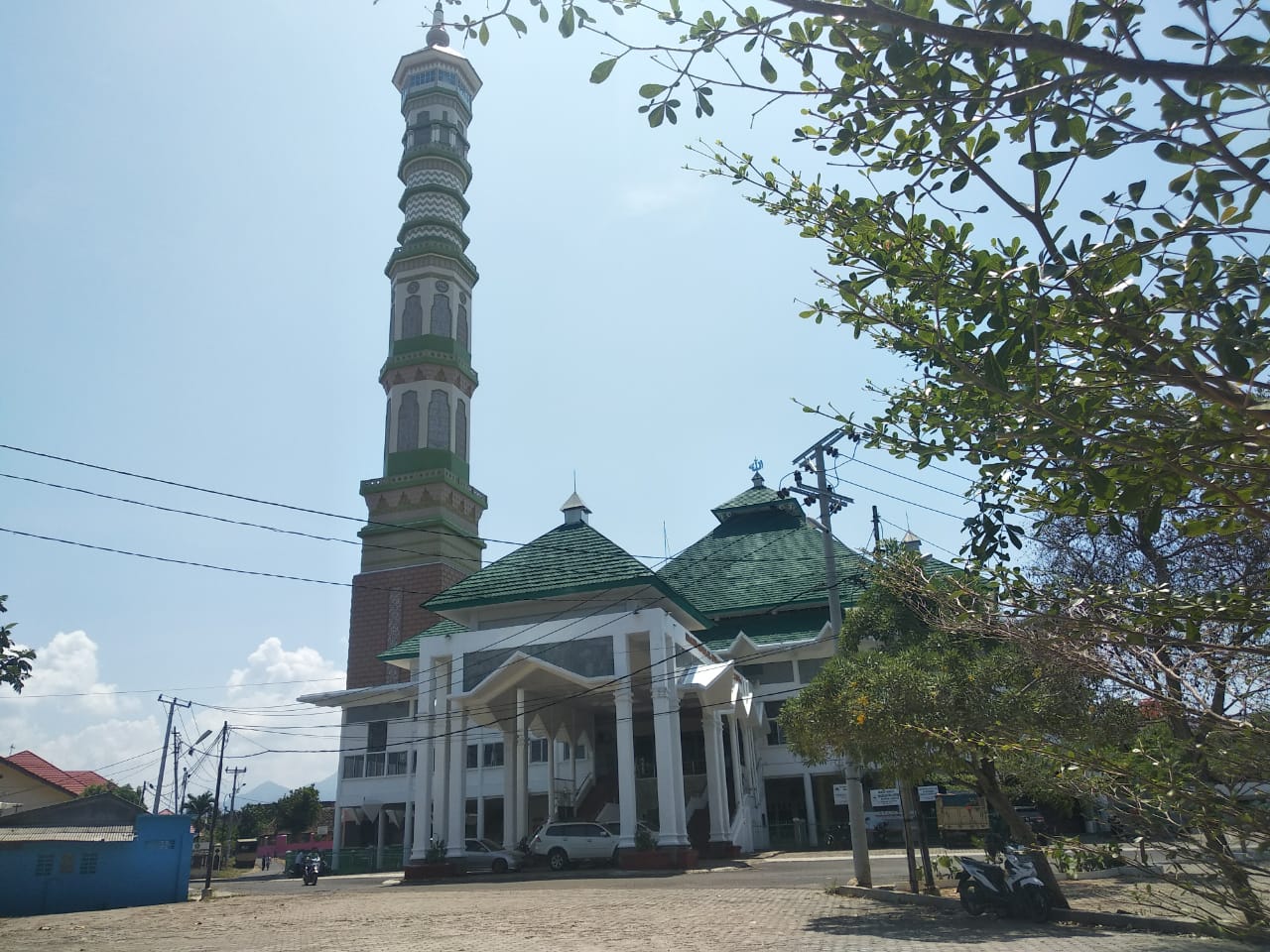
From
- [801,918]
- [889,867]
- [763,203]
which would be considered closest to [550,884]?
[889,867]

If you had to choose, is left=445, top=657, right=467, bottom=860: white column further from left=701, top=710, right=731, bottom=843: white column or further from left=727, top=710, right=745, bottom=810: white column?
left=727, top=710, right=745, bottom=810: white column

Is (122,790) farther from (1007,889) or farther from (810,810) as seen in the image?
(1007,889)

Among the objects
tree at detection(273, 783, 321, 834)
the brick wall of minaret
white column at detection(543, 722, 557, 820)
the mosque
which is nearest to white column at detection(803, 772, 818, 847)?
the mosque

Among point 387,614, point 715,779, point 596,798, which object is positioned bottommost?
point 596,798

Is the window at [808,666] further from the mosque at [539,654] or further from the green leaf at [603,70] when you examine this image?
the green leaf at [603,70]

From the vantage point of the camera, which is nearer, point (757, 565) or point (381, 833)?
point (381, 833)

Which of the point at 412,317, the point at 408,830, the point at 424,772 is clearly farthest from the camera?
the point at 412,317

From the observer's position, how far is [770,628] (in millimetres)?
36688

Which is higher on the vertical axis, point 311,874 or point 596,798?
point 596,798

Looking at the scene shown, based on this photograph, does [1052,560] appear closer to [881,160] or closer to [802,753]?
[802,753]

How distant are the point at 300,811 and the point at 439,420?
1203 inches

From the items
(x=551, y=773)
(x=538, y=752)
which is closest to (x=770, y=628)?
(x=551, y=773)

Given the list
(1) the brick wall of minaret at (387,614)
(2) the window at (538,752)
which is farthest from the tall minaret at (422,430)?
(2) the window at (538,752)

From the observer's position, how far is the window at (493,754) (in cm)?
4116
